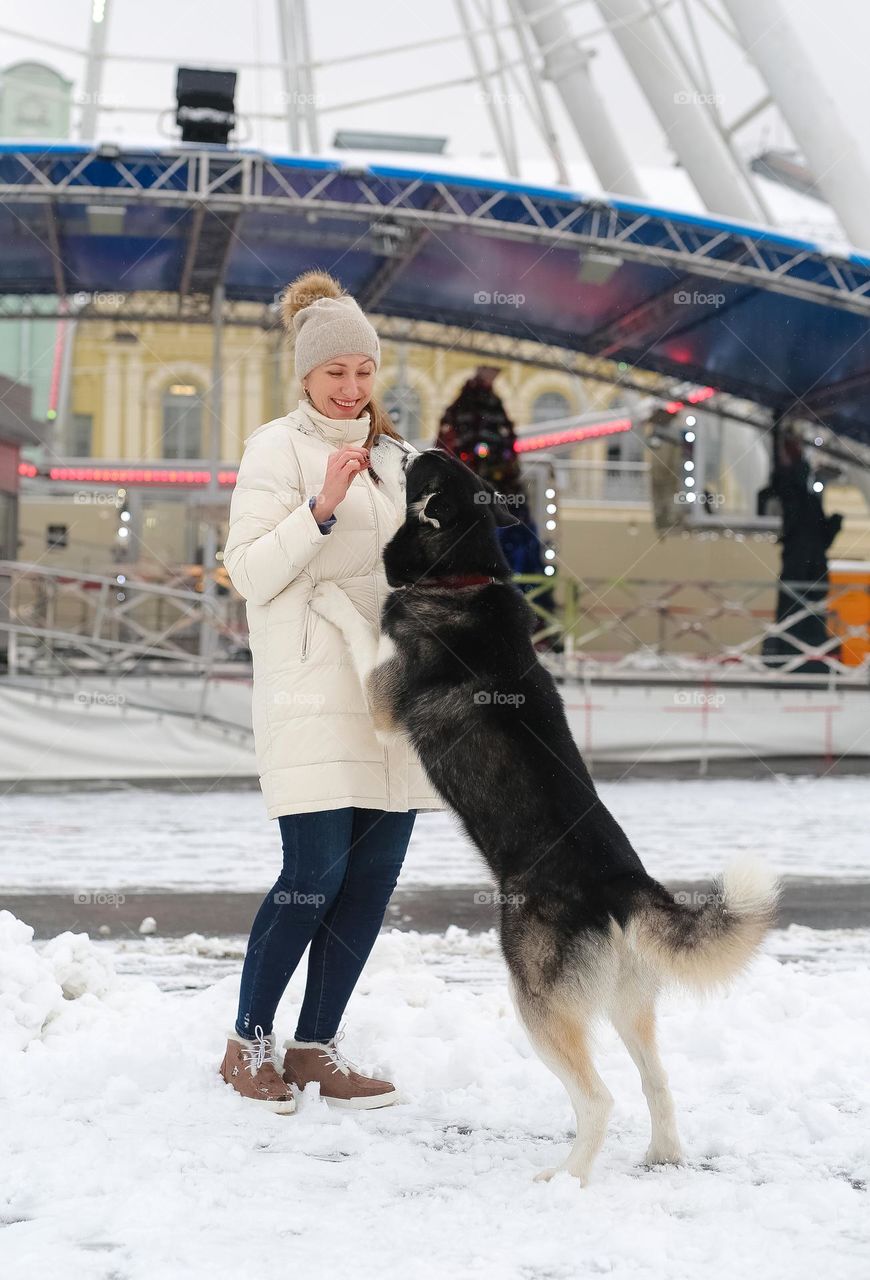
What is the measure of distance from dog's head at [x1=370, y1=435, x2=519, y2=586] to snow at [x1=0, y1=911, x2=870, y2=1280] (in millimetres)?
1208

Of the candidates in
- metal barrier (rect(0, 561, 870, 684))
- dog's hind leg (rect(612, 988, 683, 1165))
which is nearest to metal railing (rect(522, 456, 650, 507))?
metal barrier (rect(0, 561, 870, 684))

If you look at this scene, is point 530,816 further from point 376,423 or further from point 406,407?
point 406,407

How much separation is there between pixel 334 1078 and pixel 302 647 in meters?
1.08

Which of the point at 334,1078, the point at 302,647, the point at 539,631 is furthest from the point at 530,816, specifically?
the point at 539,631

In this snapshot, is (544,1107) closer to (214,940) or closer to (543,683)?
(543,683)

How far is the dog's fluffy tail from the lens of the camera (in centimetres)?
235

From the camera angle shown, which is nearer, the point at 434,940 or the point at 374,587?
the point at 374,587

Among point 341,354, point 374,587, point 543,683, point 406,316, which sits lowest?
point 543,683

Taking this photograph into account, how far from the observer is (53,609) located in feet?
34.5

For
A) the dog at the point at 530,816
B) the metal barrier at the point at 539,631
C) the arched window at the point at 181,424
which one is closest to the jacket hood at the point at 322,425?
the dog at the point at 530,816

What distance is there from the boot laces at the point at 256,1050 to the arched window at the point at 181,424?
67.6 feet

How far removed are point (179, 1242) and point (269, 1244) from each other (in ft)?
0.53

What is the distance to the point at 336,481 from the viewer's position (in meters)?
2.63

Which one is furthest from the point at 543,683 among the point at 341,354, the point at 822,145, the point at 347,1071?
the point at 822,145
